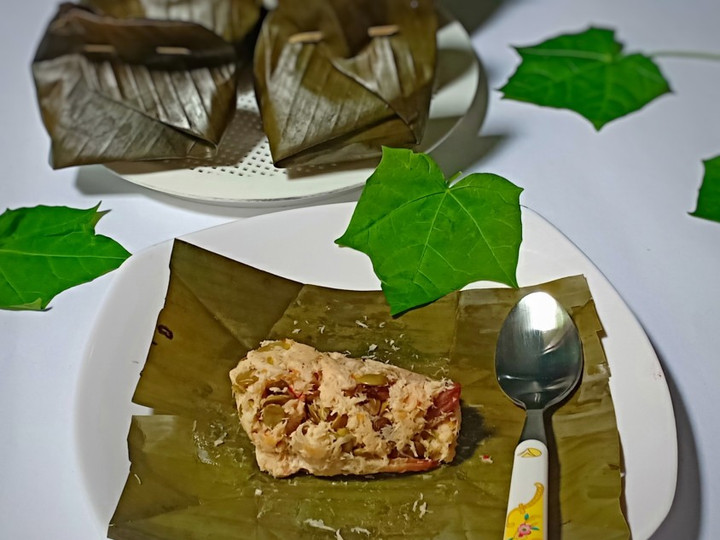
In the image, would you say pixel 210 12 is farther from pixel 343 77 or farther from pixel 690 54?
pixel 690 54

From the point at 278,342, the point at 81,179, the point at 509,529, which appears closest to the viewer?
the point at 509,529

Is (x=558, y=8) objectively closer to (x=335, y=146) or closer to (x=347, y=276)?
(x=335, y=146)

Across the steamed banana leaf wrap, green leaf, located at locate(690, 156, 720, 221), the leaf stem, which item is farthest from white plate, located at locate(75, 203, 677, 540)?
the leaf stem

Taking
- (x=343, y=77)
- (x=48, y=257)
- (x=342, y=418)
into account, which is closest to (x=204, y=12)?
(x=343, y=77)

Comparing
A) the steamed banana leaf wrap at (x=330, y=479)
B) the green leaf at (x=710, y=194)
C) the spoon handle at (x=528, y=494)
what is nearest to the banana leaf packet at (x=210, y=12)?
the steamed banana leaf wrap at (x=330, y=479)

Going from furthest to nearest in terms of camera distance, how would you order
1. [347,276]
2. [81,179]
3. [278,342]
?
1. [81,179]
2. [347,276]
3. [278,342]

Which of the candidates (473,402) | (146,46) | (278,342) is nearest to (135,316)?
(278,342)

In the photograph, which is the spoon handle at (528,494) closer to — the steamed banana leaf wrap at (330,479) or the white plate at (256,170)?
the steamed banana leaf wrap at (330,479)
